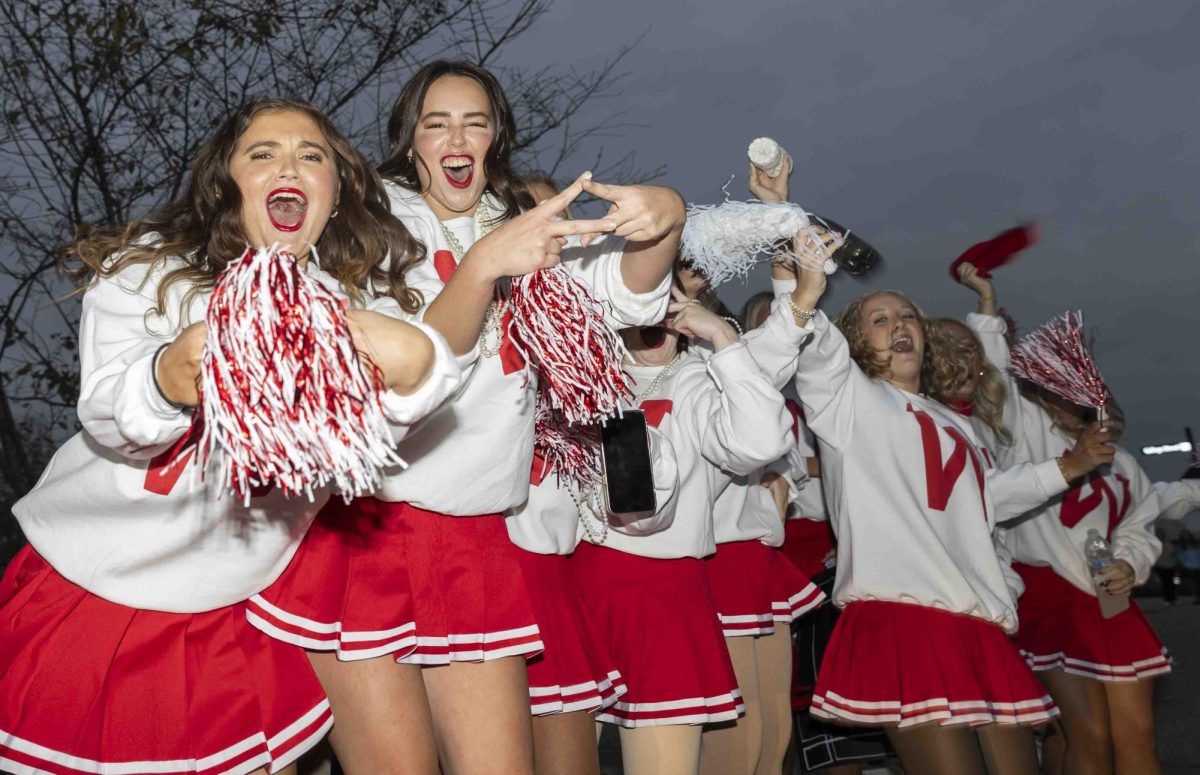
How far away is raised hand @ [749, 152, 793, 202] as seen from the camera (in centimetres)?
363

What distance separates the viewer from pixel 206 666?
7.73 feet

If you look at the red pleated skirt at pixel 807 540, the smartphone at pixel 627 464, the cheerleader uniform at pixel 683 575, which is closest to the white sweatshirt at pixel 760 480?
the cheerleader uniform at pixel 683 575

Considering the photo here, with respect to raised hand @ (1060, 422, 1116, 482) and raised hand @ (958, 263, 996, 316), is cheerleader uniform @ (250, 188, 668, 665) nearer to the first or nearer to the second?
raised hand @ (1060, 422, 1116, 482)

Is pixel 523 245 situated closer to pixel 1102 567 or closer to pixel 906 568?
pixel 906 568

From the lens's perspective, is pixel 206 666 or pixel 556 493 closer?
pixel 206 666

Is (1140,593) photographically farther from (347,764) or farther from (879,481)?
(347,764)

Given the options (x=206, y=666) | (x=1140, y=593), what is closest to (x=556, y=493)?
(x=206, y=666)

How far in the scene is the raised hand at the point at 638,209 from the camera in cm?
242

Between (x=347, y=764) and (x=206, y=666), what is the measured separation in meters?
0.37

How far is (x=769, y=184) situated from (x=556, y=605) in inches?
54.3

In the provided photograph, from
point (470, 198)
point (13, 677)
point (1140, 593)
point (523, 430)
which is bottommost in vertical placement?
point (1140, 593)

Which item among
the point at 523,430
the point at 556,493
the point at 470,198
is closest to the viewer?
the point at 523,430

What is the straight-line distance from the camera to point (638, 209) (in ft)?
8.03

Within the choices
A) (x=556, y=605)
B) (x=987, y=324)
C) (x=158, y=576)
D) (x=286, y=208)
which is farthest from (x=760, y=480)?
(x=158, y=576)
